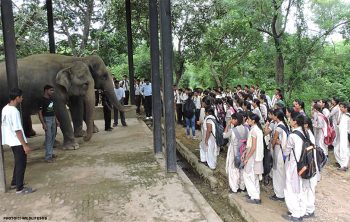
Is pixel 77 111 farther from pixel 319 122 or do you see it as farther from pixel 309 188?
pixel 309 188

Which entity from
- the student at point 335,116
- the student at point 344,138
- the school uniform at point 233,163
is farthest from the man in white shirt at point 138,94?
Answer: the school uniform at point 233,163

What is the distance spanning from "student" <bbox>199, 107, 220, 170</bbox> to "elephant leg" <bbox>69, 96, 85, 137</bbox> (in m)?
4.22

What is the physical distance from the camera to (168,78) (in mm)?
6926

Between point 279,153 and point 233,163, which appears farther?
point 233,163

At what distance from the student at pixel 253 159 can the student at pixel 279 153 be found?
1.05 feet

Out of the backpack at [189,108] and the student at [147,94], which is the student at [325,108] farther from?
the student at [147,94]

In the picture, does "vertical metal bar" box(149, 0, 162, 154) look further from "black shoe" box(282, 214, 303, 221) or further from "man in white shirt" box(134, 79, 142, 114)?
"man in white shirt" box(134, 79, 142, 114)

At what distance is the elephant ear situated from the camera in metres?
9.30

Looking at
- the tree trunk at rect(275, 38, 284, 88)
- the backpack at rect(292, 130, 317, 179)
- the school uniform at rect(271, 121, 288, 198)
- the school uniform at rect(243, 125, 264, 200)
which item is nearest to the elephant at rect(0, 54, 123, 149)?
the school uniform at rect(243, 125, 264, 200)

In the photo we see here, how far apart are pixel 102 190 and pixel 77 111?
506cm

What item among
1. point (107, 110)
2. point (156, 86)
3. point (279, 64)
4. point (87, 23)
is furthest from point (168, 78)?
point (87, 23)

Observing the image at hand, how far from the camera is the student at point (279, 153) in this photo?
19.4ft

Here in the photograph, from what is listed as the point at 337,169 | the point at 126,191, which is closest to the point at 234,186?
the point at 126,191

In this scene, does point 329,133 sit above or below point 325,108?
below
